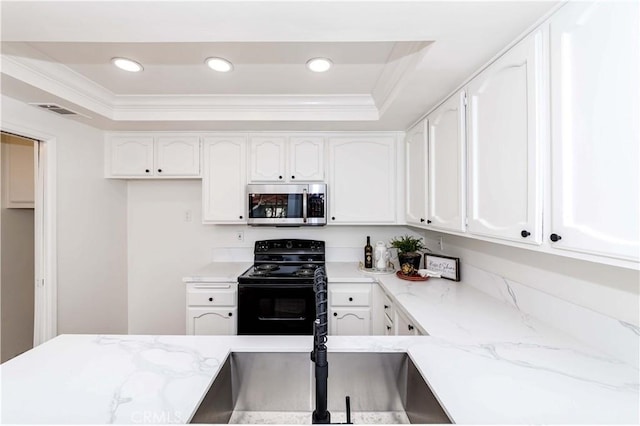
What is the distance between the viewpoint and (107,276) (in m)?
2.71

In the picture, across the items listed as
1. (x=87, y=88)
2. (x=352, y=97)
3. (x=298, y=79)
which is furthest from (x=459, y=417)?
(x=87, y=88)

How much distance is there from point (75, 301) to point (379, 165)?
281cm

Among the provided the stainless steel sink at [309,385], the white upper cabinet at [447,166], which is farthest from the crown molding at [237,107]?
the stainless steel sink at [309,385]

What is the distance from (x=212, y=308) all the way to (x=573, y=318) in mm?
2330

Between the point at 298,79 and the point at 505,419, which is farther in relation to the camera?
the point at 298,79

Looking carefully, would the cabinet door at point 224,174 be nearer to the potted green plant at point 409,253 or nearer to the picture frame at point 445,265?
the potted green plant at point 409,253

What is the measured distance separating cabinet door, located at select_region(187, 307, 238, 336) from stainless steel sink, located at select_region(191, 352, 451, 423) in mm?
1407

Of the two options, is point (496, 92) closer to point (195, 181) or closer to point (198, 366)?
point (198, 366)

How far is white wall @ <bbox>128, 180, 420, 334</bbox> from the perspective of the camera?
2979mm

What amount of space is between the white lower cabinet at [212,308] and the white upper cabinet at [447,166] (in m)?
1.71

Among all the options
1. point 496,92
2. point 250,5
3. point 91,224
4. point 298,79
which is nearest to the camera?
point 250,5

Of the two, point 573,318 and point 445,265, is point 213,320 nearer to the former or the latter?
point 445,265

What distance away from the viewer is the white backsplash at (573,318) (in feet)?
3.43

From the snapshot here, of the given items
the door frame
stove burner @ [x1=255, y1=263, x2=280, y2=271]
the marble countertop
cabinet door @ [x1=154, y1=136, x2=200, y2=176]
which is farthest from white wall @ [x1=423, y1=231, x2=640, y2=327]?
the door frame
